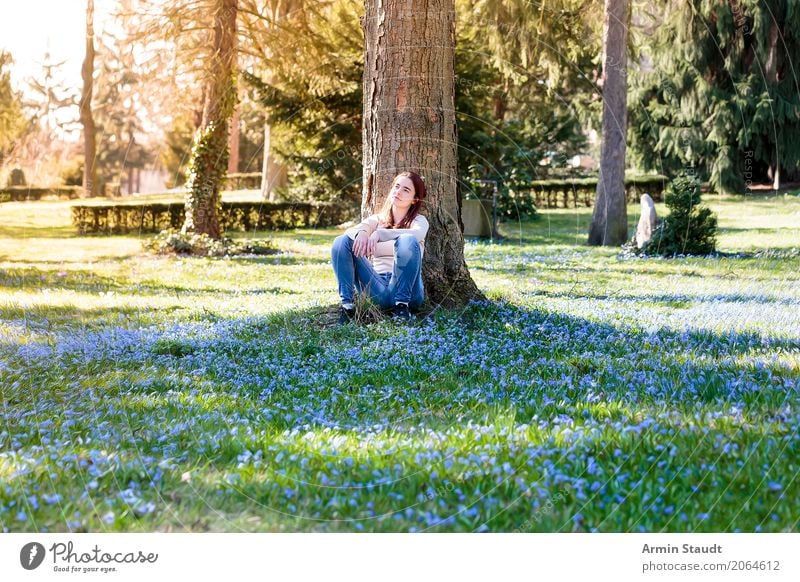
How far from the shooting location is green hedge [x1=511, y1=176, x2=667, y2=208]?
70.6 ft

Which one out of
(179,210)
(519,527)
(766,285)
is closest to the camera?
(519,527)

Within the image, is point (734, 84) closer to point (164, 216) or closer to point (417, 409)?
point (417, 409)

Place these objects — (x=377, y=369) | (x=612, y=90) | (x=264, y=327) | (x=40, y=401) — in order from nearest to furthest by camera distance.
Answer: (x=40, y=401) < (x=377, y=369) < (x=264, y=327) < (x=612, y=90)

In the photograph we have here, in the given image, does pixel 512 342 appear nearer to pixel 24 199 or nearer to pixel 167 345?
pixel 167 345

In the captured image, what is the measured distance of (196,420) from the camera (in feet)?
14.1

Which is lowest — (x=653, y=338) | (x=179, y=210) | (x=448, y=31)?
(x=653, y=338)

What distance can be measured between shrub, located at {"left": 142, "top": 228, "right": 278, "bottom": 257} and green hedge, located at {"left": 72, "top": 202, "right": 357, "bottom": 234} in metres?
3.60

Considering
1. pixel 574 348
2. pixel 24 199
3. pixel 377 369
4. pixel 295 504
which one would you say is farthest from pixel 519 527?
pixel 24 199

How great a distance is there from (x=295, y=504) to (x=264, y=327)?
385 cm

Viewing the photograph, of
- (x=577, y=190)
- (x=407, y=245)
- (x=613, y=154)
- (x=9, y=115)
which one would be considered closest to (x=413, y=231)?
(x=407, y=245)

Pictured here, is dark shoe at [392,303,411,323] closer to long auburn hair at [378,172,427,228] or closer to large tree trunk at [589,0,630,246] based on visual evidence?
long auburn hair at [378,172,427,228]

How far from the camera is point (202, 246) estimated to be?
13.8 m

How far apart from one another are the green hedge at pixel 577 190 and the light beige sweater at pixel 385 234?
14835 millimetres
